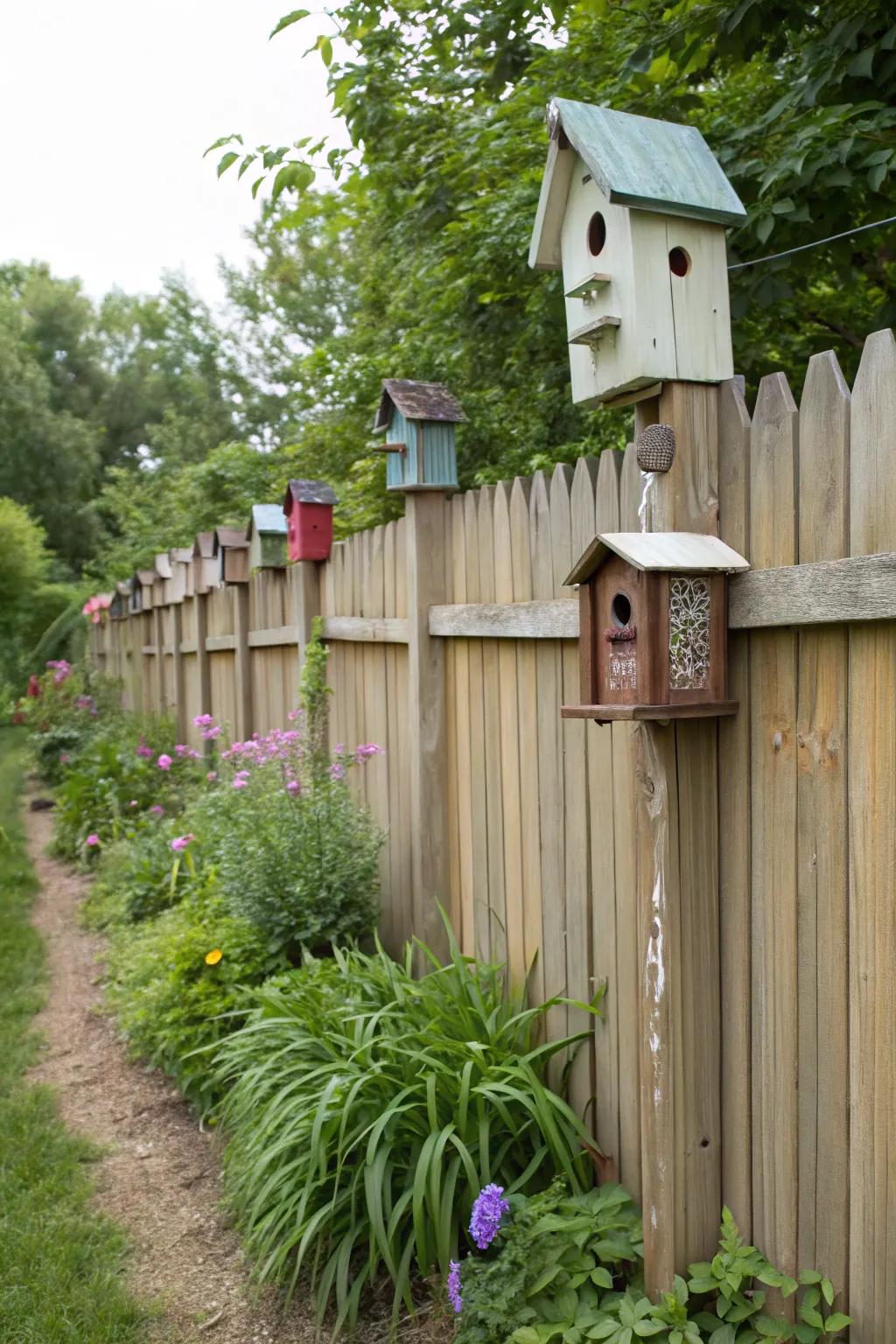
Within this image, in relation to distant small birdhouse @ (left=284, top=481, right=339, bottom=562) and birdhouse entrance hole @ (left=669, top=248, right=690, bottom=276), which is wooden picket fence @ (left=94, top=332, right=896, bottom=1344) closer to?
birdhouse entrance hole @ (left=669, top=248, right=690, bottom=276)

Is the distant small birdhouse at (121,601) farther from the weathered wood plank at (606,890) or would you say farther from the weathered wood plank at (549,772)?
the weathered wood plank at (606,890)

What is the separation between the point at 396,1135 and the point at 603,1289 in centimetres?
64

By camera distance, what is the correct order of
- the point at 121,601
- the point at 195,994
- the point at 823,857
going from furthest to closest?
the point at 121,601, the point at 195,994, the point at 823,857

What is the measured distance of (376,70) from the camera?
4.87 m

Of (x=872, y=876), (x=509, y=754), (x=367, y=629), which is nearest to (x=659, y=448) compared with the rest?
(x=872, y=876)

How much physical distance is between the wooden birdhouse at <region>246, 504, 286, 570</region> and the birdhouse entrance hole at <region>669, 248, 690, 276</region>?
416 cm

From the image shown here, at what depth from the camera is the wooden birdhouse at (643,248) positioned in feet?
7.25

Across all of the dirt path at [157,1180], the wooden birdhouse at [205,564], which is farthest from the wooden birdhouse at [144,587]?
the dirt path at [157,1180]

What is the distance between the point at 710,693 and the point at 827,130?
1995mm

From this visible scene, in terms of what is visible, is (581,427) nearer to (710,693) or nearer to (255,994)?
(255,994)

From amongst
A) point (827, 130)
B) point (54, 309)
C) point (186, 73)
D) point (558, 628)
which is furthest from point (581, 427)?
point (54, 309)

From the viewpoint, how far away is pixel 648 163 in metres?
2.25

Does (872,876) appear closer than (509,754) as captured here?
Yes

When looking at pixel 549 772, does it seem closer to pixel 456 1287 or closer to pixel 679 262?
pixel 456 1287
